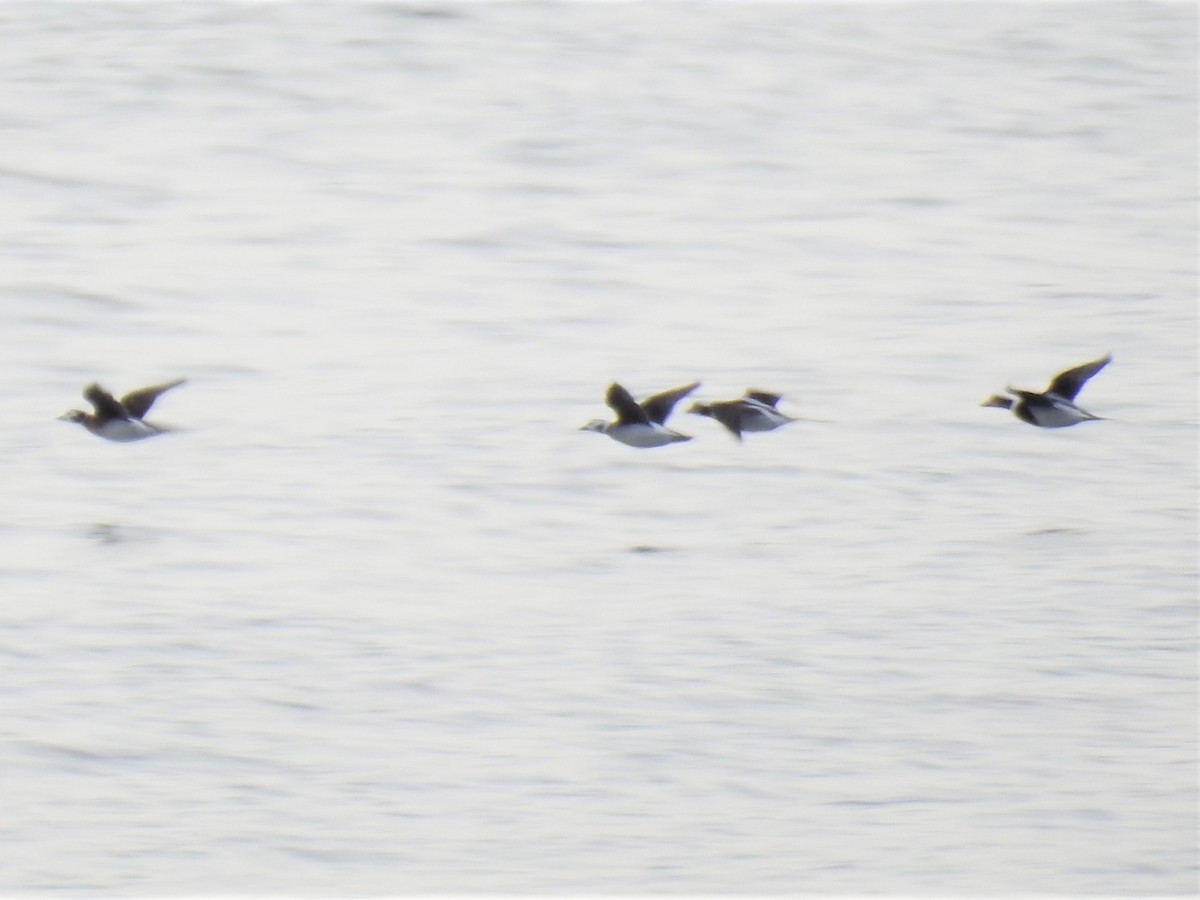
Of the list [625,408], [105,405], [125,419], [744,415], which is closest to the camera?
[625,408]

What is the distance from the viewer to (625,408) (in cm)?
1241

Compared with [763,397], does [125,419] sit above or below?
below

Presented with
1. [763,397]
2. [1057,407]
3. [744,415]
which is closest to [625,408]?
[744,415]

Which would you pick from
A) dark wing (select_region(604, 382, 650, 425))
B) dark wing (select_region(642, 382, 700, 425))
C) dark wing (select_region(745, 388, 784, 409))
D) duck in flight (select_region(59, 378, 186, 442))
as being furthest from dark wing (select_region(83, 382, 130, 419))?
dark wing (select_region(745, 388, 784, 409))

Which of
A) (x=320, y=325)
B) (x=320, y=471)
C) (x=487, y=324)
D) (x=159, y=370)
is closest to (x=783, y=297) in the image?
(x=487, y=324)

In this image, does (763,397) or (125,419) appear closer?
(125,419)

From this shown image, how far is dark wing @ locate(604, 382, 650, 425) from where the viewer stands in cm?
1215

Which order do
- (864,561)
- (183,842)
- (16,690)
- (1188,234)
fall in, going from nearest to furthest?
(183,842) → (16,690) → (864,561) → (1188,234)

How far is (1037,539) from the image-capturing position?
50.0 ft

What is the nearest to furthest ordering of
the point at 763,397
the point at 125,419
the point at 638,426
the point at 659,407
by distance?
the point at 638,426
the point at 659,407
the point at 125,419
the point at 763,397

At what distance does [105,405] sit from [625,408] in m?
3.19

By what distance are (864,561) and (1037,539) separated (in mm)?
1496

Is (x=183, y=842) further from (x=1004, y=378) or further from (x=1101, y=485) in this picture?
(x=1004, y=378)

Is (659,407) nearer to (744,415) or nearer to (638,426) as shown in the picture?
(638,426)
